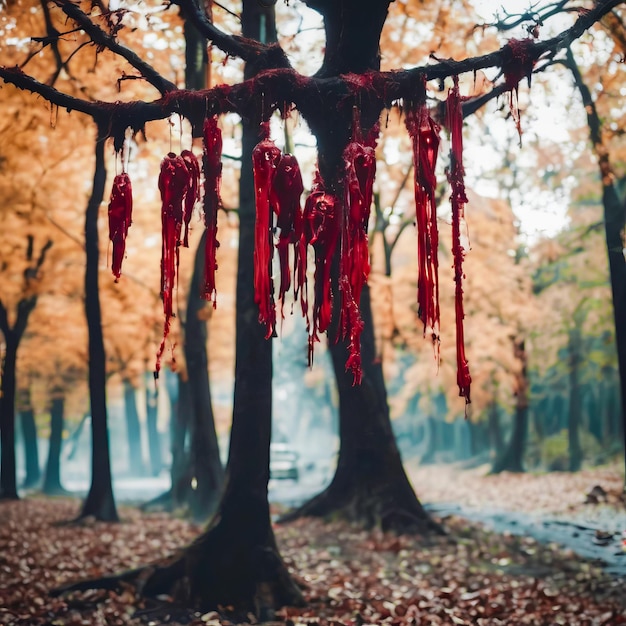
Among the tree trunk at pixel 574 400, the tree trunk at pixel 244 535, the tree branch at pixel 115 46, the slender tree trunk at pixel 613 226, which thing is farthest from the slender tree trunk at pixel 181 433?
the tree trunk at pixel 574 400

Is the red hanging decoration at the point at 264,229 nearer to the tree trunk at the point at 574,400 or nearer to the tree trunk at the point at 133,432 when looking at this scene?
the tree trunk at the point at 574,400

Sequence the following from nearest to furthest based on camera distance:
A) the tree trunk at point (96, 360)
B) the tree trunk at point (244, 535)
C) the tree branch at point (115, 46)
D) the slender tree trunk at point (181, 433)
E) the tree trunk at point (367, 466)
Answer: the tree branch at point (115, 46) → the tree trunk at point (244, 535) → the tree trunk at point (367, 466) → the tree trunk at point (96, 360) → the slender tree trunk at point (181, 433)

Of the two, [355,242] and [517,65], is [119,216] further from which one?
[517,65]

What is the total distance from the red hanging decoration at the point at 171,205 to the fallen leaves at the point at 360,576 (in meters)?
3.75

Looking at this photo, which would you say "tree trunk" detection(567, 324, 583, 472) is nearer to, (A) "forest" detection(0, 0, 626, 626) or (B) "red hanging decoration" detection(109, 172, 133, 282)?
(A) "forest" detection(0, 0, 626, 626)

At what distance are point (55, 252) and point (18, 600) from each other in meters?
12.0

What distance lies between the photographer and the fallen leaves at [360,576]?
6551 millimetres

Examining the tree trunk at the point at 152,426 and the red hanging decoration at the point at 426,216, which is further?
the tree trunk at the point at 152,426

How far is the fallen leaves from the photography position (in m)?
6.55

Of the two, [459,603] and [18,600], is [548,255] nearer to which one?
[459,603]

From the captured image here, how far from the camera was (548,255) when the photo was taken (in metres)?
19.3

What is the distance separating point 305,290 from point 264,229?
1.45ft

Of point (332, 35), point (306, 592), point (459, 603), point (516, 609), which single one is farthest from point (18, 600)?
point (332, 35)

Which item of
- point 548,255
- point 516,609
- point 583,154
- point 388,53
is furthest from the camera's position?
point 548,255
